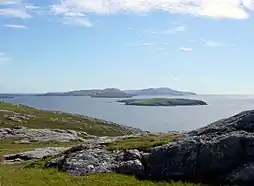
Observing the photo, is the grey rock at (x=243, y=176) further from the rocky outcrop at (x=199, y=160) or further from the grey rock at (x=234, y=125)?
the grey rock at (x=234, y=125)

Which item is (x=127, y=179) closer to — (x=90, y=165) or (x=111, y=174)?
(x=111, y=174)

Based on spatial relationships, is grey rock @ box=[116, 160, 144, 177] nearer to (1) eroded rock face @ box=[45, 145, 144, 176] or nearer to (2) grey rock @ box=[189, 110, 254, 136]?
(1) eroded rock face @ box=[45, 145, 144, 176]

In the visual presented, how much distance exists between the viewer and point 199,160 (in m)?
29.0

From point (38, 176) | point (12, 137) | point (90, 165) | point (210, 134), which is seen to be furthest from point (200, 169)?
point (12, 137)

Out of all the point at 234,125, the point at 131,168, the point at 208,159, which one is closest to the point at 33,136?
the point at 131,168

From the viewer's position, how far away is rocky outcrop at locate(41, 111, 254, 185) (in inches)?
1104

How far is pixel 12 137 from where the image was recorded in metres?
101

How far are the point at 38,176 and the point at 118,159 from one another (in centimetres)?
643

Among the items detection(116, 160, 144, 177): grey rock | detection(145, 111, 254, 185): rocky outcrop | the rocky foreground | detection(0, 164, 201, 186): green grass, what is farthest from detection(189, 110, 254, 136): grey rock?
detection(0, 164, 201, 186): green grass

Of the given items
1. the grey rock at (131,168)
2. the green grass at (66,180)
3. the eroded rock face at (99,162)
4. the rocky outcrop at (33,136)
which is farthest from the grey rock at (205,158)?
the rocky outcrop at (33,136)

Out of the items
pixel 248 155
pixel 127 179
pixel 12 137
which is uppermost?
pixel 248 155

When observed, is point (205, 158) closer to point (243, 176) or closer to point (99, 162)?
point (243, 176)

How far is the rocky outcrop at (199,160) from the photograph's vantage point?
92.0ft

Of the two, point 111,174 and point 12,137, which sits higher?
point 111,174
